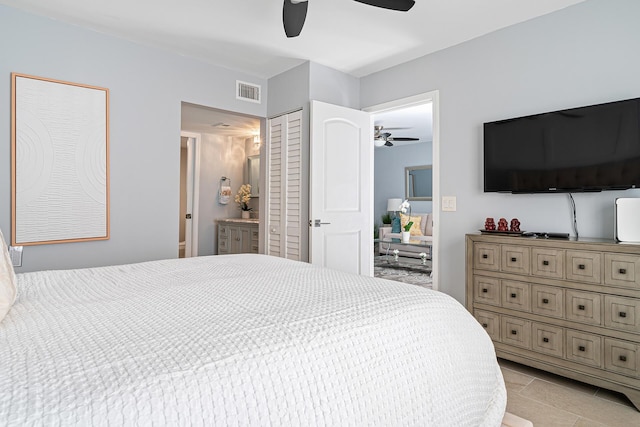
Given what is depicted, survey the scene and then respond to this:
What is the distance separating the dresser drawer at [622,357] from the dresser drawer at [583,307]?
13cm

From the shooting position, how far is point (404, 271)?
5930mm

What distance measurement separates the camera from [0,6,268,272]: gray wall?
2713mm

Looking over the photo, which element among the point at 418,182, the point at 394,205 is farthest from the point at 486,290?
the point at 418,182

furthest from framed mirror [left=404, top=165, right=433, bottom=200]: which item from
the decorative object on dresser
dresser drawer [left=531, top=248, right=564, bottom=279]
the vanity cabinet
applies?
dresser drawer [left=531, top=248, right=564, bottom=279]

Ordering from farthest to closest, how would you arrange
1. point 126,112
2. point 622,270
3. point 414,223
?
point 414,223
point 126,112
point 622,270

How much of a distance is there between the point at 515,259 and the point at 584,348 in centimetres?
64

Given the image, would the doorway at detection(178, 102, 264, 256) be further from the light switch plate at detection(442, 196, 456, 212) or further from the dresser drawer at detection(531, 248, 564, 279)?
the dresser drawer at detection(531, 248, 564, 279)

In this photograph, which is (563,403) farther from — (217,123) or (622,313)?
(217,123)

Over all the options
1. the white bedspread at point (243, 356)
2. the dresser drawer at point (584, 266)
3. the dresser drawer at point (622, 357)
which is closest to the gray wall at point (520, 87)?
the dresser drawer at point (584, 266)

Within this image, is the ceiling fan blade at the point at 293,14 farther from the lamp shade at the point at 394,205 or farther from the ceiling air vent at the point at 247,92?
the lamp shade at the point at 394,205

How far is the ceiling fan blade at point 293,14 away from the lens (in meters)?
2.21

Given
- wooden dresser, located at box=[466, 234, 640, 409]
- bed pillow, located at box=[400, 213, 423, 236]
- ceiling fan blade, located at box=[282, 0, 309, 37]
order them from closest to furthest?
wooden dresser, located at box=[466, 234, 640, 409] → ceiling fan blade, located at box=[282, 0, 309, 37] → bed pillow, located at box=[400, 213, 423, 236]

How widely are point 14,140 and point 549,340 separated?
13.0 feet

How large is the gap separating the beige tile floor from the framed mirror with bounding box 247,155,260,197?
4.74 metres
